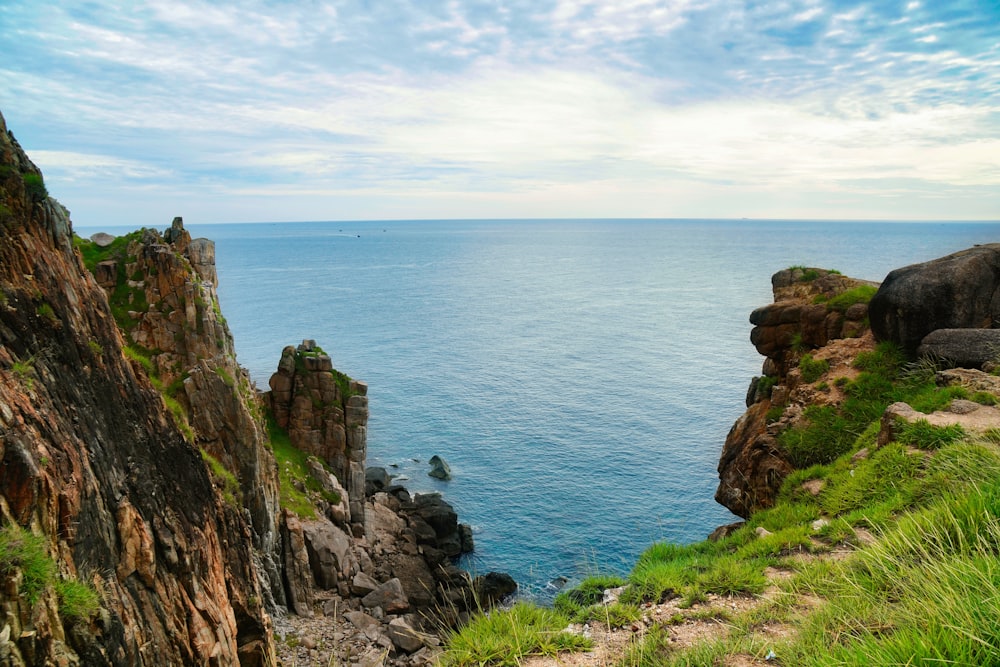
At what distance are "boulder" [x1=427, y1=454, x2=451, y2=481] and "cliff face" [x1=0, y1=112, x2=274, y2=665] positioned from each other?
112 ft

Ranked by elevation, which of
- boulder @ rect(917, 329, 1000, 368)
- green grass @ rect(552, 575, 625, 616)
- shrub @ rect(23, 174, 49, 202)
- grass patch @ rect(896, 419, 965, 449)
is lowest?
green grass @ rect(552, 575, 625, 616)

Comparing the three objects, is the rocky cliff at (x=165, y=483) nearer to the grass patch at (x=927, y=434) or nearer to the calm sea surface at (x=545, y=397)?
the calm sea surface at (x=545, y=397)

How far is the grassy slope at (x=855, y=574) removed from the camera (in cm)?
621

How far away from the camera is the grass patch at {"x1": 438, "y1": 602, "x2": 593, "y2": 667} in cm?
904

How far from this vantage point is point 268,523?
32.9 m

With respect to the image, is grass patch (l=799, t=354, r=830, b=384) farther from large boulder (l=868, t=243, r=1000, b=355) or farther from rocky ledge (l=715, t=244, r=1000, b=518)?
large boulder (l=868, t=243, r=1000, b=355)

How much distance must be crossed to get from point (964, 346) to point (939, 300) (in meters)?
2.38

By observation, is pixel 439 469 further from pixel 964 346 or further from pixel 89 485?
pixel 964 346

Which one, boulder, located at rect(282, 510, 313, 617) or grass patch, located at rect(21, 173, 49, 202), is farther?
boulder, located at rect(282, 510, 313, 617)

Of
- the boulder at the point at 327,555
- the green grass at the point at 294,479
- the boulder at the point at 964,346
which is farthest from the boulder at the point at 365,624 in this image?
the boulder at the point at 964,346

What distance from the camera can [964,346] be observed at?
20.3 meters

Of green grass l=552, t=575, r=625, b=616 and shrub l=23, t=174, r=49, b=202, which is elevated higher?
shrub l=23, t=174, r=49, b=202

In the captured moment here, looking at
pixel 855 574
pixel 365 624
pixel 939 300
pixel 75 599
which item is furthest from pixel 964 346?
pixel 365 624

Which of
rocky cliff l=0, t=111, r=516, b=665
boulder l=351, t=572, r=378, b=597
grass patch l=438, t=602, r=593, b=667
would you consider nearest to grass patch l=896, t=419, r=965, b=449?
grass patch l=438, t=602, r=593, b=667
